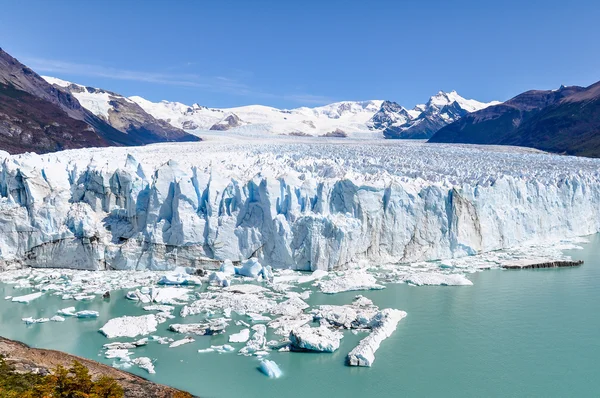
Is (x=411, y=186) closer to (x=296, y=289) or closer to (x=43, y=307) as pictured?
(x=296, y=289)

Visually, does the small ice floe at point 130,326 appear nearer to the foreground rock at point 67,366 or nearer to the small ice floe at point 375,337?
the foreground rock at point 67,366

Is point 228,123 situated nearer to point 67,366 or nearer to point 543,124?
point 543,124

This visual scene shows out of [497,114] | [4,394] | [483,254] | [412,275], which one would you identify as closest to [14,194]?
[4,394]

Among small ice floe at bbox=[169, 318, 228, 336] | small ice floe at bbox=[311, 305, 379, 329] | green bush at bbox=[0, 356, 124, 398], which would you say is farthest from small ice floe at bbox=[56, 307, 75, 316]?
small ice floe at bbox=[311, 305, 379, 329]

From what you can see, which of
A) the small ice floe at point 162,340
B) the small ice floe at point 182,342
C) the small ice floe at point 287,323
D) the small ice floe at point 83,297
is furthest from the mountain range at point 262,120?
the small ice floe at point 287,323

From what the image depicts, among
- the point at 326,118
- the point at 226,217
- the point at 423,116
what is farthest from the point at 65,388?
the point at 326,118
